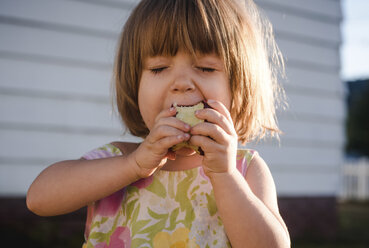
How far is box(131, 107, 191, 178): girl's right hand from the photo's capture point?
1.16 m

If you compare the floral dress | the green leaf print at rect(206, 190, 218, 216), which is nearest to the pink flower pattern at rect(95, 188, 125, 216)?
the floral dress

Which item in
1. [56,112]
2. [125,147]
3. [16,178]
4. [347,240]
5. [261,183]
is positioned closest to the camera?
[261,183]

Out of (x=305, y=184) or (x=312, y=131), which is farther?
(x=312, y=131)

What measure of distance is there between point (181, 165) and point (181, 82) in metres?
0.36

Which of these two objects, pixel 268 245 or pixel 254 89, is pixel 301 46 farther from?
pixel 268 245

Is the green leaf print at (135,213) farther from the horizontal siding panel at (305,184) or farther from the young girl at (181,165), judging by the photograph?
the horizontal siding panel at (305,184)

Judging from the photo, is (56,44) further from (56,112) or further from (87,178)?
(87,178)

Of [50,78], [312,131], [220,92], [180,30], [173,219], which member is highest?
[180,30]

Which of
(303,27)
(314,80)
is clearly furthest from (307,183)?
(303,27)

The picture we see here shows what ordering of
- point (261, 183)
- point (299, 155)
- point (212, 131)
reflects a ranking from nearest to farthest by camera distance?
point (212, 131) → point (261, 183) → point (299, 155)

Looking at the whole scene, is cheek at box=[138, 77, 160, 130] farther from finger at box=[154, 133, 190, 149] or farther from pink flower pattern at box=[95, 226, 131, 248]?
pink flower pattern at box=[95, 226, 131, 248]

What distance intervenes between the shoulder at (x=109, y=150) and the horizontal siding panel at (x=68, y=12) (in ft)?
6.68

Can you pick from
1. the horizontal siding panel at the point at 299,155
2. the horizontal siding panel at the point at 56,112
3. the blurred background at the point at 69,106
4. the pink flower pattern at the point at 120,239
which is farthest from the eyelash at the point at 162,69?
the horizontal siding panel at the point at 299,155

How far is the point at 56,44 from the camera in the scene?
3.46m
